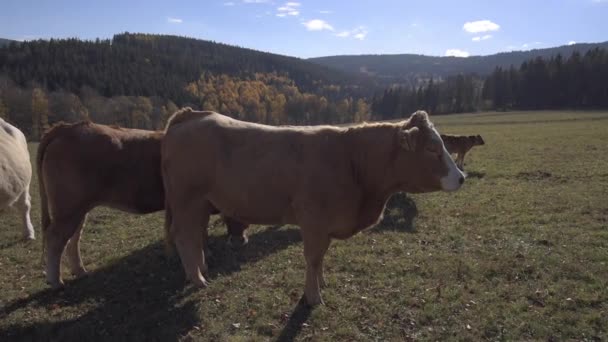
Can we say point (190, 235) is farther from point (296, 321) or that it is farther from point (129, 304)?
point (296, 321)

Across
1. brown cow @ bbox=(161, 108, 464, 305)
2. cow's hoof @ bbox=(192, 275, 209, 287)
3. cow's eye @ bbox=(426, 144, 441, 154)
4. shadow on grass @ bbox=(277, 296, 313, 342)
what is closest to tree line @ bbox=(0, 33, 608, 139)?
cow's hoof @ bbox=(192, 275, 209, 287)

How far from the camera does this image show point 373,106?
124 m

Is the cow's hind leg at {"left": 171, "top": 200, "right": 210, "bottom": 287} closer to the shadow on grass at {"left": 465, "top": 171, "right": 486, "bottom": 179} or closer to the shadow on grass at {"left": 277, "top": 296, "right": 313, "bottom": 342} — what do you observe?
the shadow on grass at {"left": 277, "top": 296, "right": 313, "bottom": 342}

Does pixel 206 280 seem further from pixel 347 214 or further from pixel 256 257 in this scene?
pixel 347 214

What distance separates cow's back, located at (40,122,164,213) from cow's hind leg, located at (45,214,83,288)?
0.62ft

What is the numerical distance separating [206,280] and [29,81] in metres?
97.2

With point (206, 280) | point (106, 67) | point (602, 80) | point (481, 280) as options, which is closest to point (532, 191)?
point (481, 280)

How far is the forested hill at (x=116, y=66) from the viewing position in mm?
90875

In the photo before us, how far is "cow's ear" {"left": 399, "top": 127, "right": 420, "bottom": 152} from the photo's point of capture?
5.61 m


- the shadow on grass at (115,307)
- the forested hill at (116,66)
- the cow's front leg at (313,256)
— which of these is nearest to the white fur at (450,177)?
the cow's front leg at (313,256)

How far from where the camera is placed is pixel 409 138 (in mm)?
5605

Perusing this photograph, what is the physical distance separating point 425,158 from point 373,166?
2.37 ft

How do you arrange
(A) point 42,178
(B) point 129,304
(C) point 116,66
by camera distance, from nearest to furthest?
(B) point 129,304, (A) point 42,178, (C) point 116,66

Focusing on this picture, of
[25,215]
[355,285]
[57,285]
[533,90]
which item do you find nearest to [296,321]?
[355,285]
